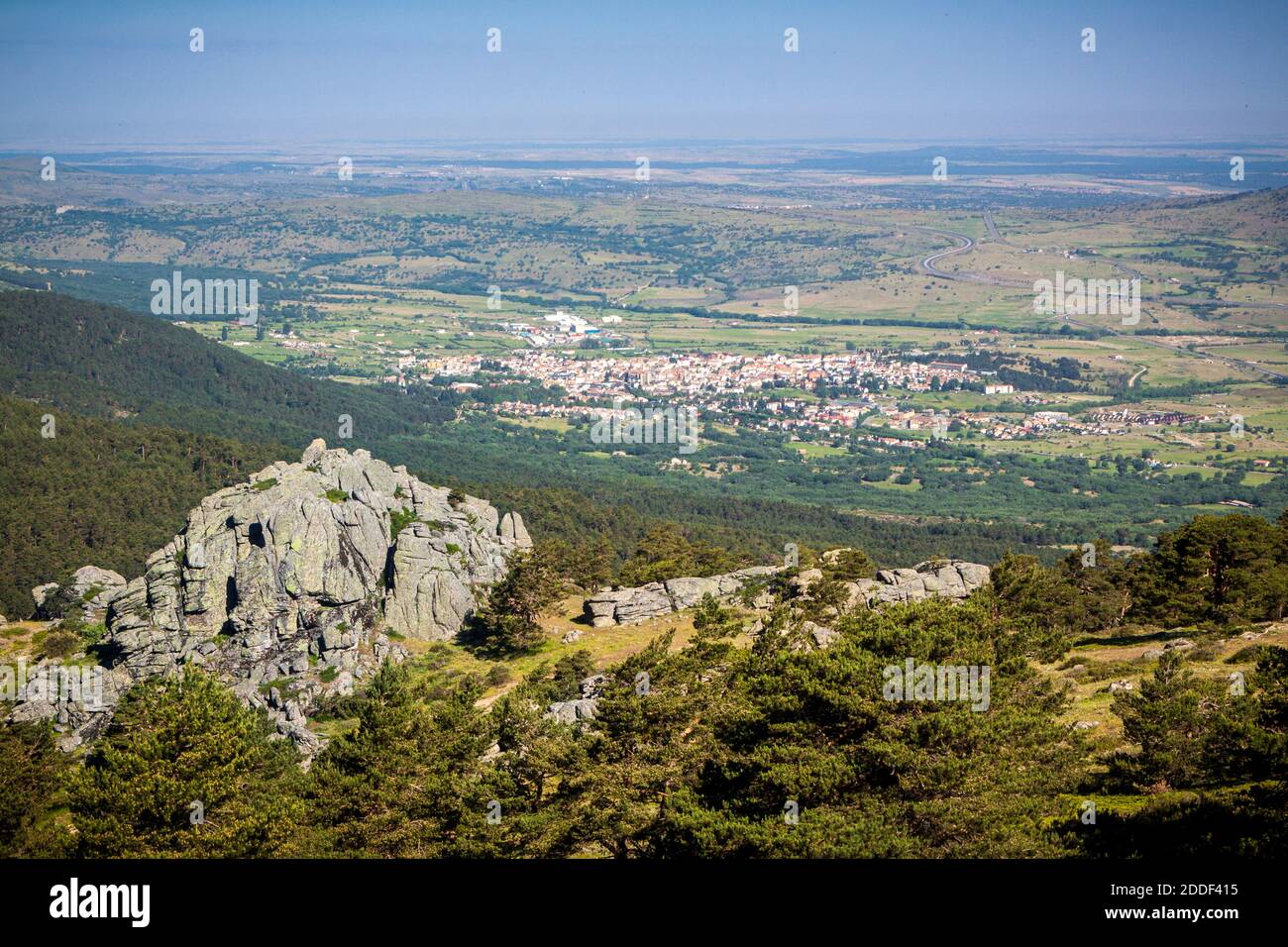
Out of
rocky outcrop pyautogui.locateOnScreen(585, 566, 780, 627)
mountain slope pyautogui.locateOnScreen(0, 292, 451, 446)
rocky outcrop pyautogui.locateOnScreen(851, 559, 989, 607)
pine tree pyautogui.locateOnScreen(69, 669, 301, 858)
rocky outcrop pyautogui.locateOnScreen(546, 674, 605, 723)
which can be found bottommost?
rocky outcrop pyautogui.locateOnScreen(585, 566, 780, 627)

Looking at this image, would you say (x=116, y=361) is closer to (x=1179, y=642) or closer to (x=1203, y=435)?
(x=1179, y=642)

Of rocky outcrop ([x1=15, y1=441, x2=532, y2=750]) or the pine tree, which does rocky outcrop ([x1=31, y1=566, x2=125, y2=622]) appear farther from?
the pine tree

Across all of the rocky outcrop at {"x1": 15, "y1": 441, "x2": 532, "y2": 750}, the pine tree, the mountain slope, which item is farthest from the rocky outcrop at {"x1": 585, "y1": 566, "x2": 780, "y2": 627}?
the mountain slope

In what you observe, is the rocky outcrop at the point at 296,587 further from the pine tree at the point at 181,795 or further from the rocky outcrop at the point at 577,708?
the pine tree at the point at 181,795

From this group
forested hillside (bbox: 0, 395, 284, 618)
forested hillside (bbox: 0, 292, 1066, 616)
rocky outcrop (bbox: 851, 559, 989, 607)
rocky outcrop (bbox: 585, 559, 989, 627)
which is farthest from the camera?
forested hillside (bbox: 0, 292, 1066, 616)

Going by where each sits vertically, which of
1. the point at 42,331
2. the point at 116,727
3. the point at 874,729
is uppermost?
the point at 42,331
